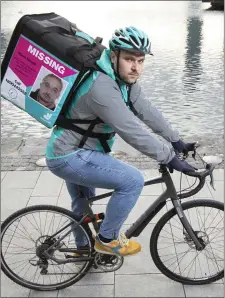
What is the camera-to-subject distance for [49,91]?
2844mm

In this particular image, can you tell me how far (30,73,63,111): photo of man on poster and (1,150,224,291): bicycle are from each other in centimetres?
79

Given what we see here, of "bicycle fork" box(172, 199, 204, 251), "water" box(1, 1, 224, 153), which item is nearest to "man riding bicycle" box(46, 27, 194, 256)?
"bicycle fork" box(172, 199, 204, 251)

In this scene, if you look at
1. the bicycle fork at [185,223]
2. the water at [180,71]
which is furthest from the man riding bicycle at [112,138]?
the water at [180,71]

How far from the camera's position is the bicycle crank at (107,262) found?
133 inches

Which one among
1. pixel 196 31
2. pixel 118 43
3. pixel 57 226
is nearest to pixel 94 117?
pixel 118 43

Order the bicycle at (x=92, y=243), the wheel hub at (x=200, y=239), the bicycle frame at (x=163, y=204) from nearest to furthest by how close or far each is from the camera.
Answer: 1. the bicycle frame at (x=163, y=204)
2. the bicycle at (x=92, y=243)
3. the wheel hub at (x=200, y=239)

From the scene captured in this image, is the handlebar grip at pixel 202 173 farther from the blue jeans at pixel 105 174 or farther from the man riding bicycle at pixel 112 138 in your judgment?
the blue jeans at pixel 105 174

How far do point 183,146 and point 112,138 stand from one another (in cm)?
54

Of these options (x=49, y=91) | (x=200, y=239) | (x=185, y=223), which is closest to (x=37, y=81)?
(x=49, y=91)

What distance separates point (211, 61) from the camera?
41.1ft

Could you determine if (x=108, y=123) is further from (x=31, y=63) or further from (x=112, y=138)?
(x=31, y=63)

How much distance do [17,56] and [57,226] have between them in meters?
1.37

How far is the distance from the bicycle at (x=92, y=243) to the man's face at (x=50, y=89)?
0.81m

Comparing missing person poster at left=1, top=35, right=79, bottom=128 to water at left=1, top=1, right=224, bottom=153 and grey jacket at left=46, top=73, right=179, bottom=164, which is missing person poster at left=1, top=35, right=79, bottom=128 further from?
water at left=1, top=1, right=224, bottom=153
